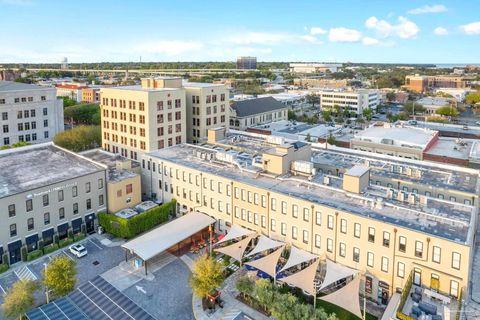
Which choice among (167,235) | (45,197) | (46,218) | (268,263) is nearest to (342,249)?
(268,263)

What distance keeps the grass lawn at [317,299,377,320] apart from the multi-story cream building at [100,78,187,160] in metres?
41.7

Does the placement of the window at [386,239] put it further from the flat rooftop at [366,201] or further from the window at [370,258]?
the window at [370,258]

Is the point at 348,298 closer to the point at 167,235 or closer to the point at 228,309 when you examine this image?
the point at 228,309

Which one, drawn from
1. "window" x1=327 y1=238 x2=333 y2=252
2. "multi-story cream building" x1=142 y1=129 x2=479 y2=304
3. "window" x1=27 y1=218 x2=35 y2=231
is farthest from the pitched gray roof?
"window" x1=327 y1=238 x2=333 y2=252

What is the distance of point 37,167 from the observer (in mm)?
60062

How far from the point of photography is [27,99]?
96750mm

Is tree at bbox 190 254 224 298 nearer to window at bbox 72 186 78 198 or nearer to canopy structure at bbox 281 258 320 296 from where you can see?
canopy structure at bbox 281 258 320 296

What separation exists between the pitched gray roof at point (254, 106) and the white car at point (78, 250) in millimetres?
70531

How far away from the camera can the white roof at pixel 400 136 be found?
8512 centimetres

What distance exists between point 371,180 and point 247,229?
64.1ft

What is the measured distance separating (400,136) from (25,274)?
77610 millimetres

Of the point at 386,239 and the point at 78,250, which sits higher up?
the point at 386,239

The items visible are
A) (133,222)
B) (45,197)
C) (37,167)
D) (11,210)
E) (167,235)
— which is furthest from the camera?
(37,167)

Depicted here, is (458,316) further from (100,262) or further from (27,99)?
(27,99)
